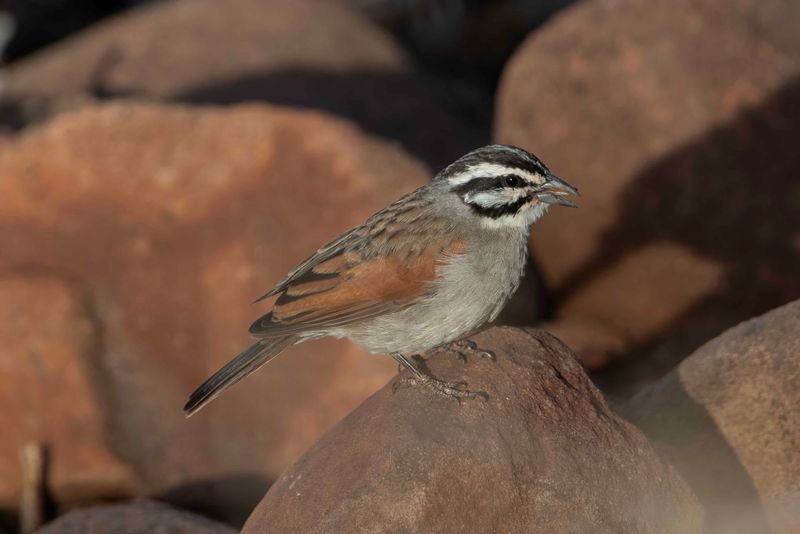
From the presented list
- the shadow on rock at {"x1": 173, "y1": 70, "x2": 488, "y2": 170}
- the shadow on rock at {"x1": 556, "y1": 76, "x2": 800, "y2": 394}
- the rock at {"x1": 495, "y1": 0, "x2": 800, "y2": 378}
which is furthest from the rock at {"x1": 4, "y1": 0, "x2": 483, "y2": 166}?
the shadow on rock at {"x1": 556, "y1": 76, "x2": 800, "y2": 394}

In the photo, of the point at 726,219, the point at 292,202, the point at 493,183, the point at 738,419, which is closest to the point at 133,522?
the point at 292,202

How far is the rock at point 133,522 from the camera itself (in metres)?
7.44

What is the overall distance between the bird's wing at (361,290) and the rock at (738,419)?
1628 mm

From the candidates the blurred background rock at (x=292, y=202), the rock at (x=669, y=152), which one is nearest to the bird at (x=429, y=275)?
the blurred background rock at (x=292, y=202)

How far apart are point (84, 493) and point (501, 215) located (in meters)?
4.38

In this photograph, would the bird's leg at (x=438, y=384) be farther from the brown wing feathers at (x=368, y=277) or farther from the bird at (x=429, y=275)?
the brown wing feathers at (x=368, y=277)

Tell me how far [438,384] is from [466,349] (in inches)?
20.7

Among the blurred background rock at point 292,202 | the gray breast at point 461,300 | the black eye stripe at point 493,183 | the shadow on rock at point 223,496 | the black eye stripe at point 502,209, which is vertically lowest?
the shadow on rock at point 223,496

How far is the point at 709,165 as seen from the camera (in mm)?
10797

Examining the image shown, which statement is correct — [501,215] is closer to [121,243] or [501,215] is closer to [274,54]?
[121,243]

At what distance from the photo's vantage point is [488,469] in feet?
18.8

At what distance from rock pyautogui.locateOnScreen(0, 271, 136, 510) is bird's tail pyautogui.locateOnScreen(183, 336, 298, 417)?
108 inches

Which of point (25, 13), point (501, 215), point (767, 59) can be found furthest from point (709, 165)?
point (25, 13)

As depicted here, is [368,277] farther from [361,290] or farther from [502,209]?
[502,209]
